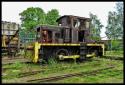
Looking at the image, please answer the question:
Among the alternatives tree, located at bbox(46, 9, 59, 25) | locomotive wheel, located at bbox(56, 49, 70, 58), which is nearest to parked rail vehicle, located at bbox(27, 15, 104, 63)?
locomotive wheel, located at bbox(56, 49, 70, 58)

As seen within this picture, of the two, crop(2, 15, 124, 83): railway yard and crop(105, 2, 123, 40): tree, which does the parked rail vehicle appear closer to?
crop(2, 15, 124, 83): railway yard

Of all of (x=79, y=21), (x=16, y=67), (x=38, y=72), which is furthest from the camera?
(x=79, y=21)

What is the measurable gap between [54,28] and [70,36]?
4.28ft

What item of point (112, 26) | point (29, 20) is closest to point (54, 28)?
point (112, 26)

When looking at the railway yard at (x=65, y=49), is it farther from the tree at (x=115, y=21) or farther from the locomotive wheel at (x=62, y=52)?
the tree at (x=115, y=21)

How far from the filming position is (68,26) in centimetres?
1861

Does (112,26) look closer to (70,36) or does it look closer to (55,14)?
(55,14)

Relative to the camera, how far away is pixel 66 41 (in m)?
18.4

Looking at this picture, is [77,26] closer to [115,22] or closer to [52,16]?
[115,22]

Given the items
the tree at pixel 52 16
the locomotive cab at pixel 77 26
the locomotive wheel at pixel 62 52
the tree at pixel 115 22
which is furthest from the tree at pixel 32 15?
the locomotive wheel at pixel 62 52

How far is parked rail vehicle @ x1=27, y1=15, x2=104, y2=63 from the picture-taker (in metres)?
17.4

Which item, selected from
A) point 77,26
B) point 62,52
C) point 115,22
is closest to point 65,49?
point 62,52

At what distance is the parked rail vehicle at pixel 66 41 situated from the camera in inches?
685

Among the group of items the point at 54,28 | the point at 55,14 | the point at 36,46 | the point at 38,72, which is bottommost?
the point at 38,72
